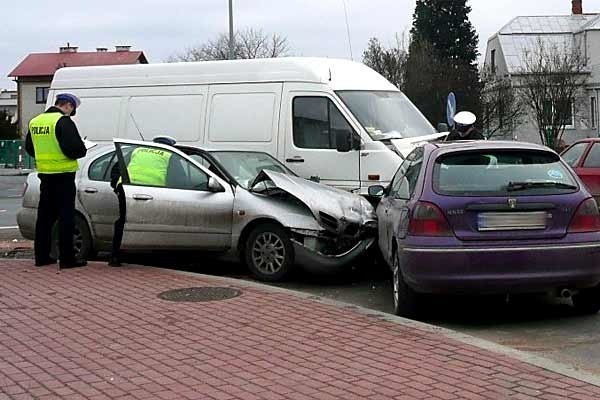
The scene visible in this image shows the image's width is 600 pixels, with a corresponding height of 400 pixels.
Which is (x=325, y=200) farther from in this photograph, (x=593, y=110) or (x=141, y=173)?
(x=593, y=110)

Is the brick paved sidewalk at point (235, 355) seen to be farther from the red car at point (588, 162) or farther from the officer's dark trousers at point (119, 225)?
the red car at point (588, 162)

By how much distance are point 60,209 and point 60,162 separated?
512 millimetres

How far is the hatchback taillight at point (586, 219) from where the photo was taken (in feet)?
22.1

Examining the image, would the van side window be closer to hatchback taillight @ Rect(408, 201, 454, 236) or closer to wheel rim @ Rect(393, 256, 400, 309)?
wheel rim @ Rect(393, 256, 400, 309)

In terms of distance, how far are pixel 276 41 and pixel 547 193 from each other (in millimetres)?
51908

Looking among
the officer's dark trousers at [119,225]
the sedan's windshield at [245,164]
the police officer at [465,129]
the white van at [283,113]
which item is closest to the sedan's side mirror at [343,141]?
the white van at [283,113]

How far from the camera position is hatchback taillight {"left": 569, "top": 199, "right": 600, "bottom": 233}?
22.1ft

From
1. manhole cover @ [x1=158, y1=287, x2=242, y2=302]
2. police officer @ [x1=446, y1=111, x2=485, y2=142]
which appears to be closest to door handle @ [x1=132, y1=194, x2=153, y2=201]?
manhole cover @ [x1=158, y1=287, x2=242, y2=302]

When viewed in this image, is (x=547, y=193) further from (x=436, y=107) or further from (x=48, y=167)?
(x=436, y=107)

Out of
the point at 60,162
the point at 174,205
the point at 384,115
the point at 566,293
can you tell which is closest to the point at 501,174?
the point at 566,293

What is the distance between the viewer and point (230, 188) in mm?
9273

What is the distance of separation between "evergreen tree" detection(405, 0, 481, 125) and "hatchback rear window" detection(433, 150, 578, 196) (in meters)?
36.4

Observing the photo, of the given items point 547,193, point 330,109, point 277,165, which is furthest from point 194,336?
point 330,109

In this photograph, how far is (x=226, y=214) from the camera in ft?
30.0
